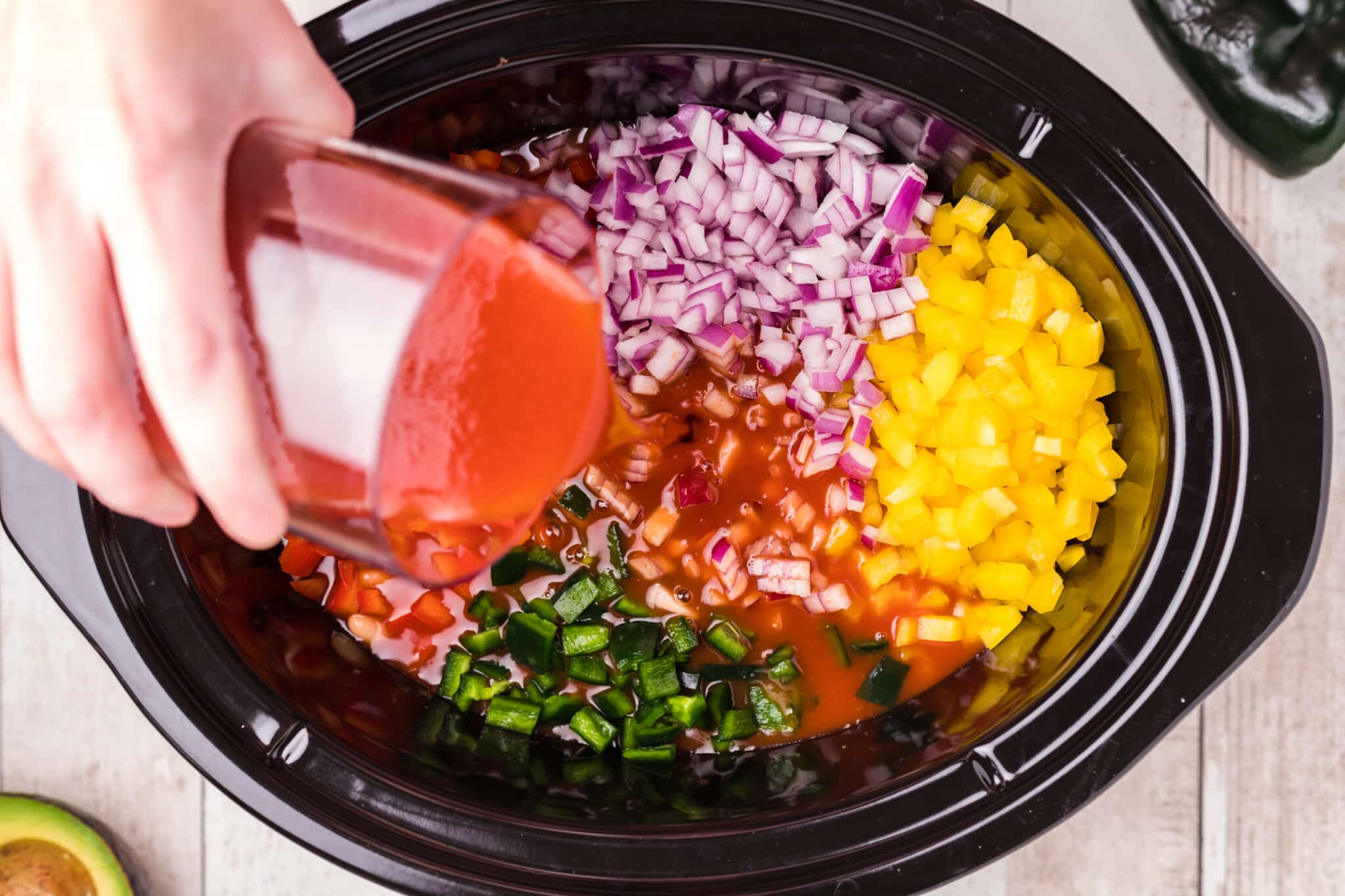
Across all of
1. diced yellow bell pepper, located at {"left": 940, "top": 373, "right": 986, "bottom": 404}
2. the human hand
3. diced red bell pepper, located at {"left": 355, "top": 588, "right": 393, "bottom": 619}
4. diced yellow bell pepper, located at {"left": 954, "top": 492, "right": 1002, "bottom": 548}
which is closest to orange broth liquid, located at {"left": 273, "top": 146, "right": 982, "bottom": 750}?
diced red bell pepper, located at {"left": 355, "top": 588, "right": 393, "bottom": 619}

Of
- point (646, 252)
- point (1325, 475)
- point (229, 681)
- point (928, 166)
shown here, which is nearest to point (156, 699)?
point (229, 681)

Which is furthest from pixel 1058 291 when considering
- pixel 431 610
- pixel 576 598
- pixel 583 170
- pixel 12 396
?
pixel 12 396

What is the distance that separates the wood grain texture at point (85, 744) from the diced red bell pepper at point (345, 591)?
1.46ft

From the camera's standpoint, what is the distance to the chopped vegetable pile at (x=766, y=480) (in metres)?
1.49

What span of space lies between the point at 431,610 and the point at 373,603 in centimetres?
9

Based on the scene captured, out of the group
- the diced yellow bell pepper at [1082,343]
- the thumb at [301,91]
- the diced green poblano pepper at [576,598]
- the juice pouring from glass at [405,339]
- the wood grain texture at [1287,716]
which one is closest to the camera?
the juice pouring from glass at [405,339]

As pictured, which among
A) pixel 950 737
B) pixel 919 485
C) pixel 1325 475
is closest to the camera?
pixel 1325 475

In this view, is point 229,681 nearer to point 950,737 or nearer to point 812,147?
point 950,737

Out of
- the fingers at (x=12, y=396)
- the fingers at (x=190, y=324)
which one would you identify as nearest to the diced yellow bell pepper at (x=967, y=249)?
the fingers at (x=190, y=324)

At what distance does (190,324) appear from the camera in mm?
795

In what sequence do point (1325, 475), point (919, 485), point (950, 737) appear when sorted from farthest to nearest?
point (919, 485) → point (950, 737) → point (1325, 475)

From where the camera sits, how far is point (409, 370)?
0.91 metres

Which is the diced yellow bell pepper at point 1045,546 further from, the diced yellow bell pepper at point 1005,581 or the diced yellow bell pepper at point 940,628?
the diced yellow bell pepper at point 940,628

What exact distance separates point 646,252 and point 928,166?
445 mm
